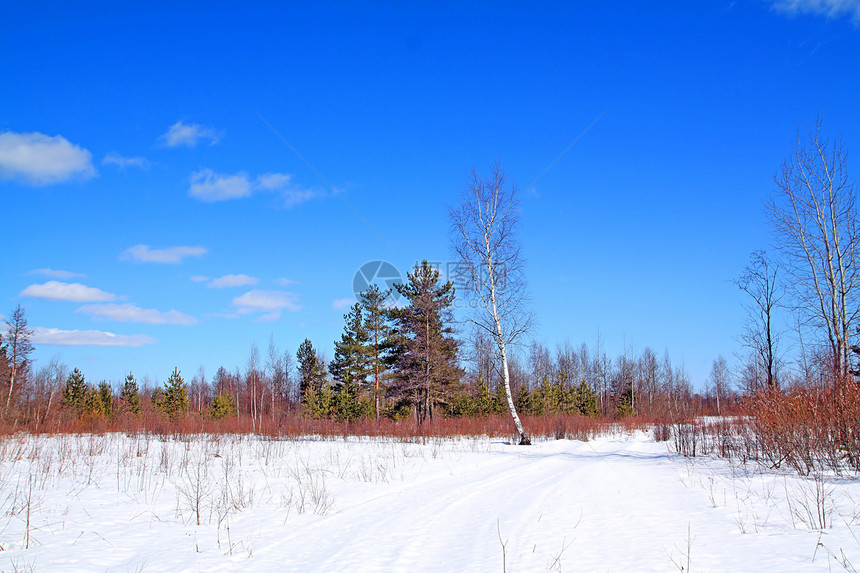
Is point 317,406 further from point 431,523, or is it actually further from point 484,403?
point 431,523

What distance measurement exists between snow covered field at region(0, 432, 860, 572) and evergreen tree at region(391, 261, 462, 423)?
74.0 feet

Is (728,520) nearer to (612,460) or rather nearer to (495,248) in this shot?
(612,460)

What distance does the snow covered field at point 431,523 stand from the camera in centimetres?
459

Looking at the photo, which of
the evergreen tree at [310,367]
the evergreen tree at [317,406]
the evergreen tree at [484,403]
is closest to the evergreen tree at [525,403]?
the evergreen tree at [484,403]

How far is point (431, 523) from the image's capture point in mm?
6234

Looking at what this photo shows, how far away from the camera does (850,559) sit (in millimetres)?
4250

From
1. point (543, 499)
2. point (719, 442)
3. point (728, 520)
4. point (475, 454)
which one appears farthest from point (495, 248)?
point (728, 520)

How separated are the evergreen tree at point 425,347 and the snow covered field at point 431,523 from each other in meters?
22.6

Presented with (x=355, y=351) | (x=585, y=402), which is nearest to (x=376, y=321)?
(x=355, y=351)

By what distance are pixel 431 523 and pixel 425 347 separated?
89.7 ft

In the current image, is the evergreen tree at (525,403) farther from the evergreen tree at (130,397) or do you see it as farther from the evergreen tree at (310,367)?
the evergreen tree at (130,397)


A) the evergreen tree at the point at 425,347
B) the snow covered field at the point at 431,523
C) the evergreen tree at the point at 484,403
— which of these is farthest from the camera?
the evergreen tree at the point at 484,403

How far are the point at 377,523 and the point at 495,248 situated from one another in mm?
16406

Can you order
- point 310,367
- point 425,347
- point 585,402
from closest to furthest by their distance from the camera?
point 425,347 → point 585,402 → point 310,367
